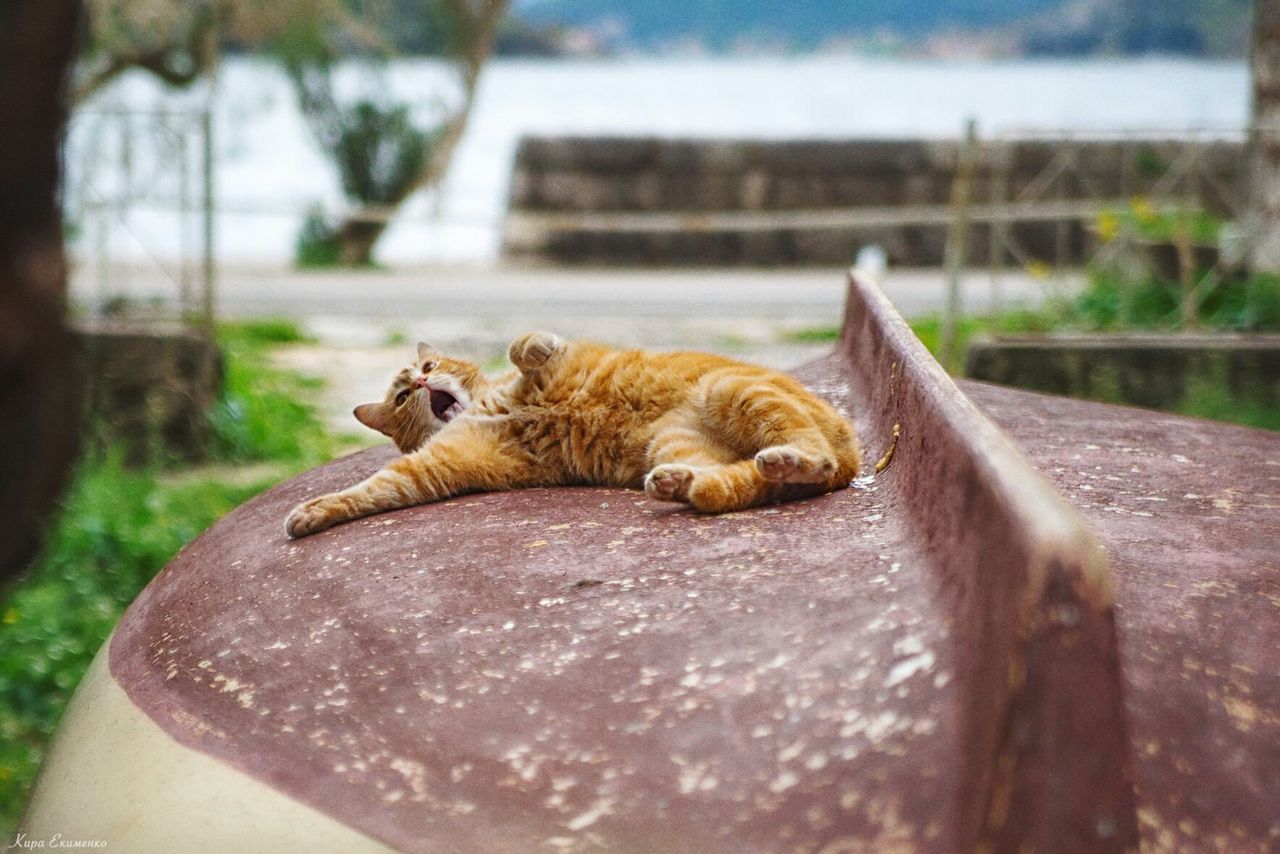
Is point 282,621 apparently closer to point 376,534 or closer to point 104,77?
point 376,534

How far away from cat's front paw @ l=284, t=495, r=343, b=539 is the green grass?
88 cm

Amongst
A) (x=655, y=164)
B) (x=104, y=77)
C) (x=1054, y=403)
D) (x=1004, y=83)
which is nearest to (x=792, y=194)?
(x=655, y=164)

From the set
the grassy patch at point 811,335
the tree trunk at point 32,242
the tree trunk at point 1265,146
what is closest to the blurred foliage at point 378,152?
the grassy patch at point 811,335

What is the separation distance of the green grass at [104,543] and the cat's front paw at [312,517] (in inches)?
34.5

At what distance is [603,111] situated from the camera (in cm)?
2266

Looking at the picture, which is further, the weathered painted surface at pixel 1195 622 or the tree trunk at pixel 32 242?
the weathered painted surface at pixel 1195 622

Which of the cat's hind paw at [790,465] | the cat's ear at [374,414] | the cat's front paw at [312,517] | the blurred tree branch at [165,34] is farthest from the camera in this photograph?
the blurred tree branch at [165,34]

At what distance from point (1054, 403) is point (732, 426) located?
3.89 ft

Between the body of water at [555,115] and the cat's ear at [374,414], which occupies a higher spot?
the body of water at [555,115]

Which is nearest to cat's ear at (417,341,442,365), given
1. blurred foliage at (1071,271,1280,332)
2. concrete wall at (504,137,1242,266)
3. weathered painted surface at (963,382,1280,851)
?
weathered painted surface at (963,382,1280,851)

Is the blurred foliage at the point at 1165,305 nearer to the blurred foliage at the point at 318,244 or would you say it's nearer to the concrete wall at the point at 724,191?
the concrete wall at the point at 724,191

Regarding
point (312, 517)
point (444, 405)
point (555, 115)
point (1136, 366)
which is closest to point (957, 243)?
point (1136, 366)

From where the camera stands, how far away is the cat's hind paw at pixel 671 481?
2.32 meters

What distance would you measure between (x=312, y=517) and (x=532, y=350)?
640 mm
